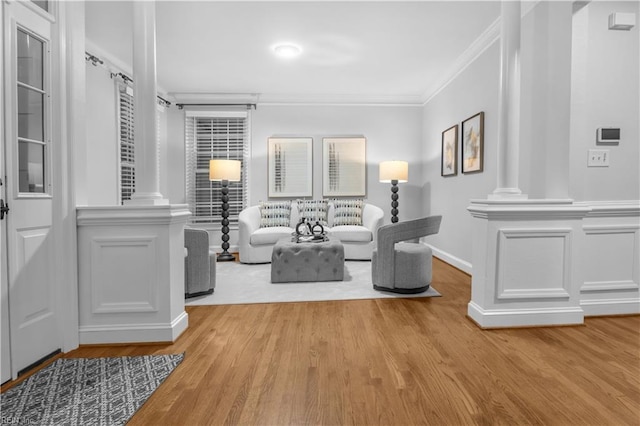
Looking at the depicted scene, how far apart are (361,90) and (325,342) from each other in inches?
185

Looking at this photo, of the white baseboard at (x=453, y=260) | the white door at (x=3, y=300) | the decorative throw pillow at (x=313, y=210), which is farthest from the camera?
the decorative throw pillow at (x=313, y=210)

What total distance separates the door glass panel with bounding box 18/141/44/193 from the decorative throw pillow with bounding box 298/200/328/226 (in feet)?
12.9

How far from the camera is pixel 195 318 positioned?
2.85 meters

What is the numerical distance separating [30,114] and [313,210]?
13.6 feet

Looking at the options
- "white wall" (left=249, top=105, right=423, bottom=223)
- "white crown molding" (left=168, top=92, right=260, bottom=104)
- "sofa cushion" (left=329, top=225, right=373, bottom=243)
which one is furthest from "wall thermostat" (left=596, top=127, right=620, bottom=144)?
"white crown molding" (left=168, top=92, right=260, bottom=104)

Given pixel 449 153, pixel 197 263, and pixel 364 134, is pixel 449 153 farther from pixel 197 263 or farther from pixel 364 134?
pixel 197 263

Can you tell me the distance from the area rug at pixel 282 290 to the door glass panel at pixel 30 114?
1.85 metres

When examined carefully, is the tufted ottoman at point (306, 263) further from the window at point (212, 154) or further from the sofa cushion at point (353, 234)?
the window at point (212, 154)

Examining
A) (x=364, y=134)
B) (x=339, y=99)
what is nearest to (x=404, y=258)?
(x=364, y=134)

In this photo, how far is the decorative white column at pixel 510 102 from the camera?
2703 mm

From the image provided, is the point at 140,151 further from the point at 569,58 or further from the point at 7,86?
the point at 569,58

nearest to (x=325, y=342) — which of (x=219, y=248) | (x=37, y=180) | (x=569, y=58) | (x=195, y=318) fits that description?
(x=195, y=318)

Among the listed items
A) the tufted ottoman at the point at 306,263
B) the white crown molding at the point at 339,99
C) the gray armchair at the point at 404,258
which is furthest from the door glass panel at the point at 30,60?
the white crown molding at the point at 339,99

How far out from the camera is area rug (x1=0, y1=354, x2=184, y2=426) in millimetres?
1543
